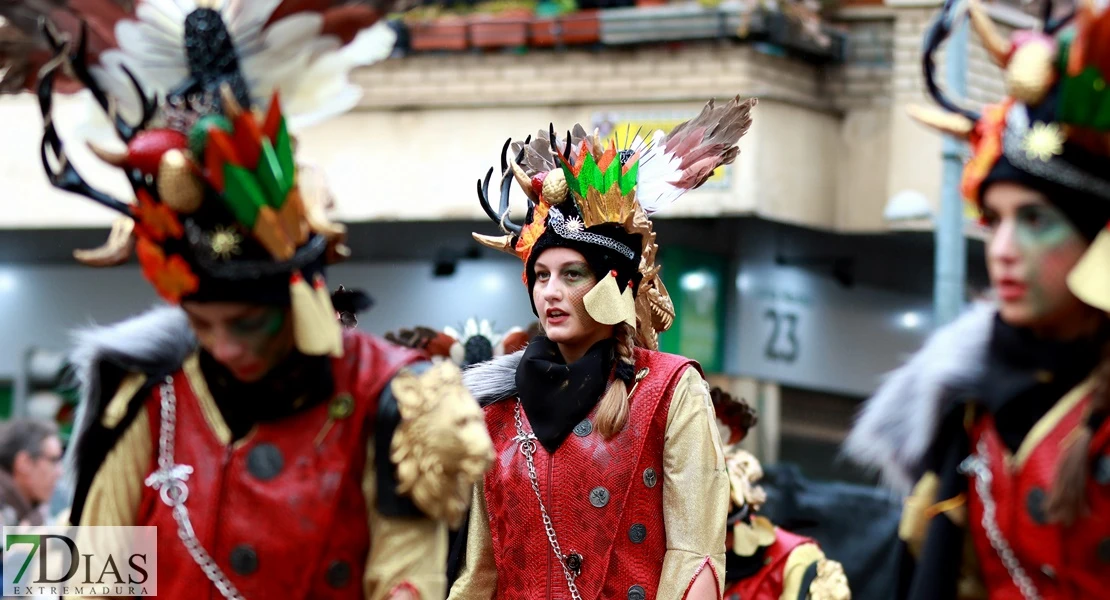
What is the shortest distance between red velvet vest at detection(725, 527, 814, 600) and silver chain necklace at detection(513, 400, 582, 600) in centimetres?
201

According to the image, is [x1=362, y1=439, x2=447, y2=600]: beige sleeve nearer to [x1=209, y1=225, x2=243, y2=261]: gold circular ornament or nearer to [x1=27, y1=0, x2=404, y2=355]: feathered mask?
[x1=27, y1=0, x2=404, y2=355]: feathered mask

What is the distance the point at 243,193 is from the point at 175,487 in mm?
880

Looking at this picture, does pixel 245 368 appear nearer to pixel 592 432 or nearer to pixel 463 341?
pixel 592 432

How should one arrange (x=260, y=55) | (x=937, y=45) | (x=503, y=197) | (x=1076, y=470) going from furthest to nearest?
(x=503, y=197) → (x=260, y=55) → (x=937, y=45) → (x=1076, y=470)

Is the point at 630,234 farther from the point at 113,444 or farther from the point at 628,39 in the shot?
the point at 628,39

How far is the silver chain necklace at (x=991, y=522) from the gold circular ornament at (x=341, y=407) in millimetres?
1590

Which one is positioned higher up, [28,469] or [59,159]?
[59,159]

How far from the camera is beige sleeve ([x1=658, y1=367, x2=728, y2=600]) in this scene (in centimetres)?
565

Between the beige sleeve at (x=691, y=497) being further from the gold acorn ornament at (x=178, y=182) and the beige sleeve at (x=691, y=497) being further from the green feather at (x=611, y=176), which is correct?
the gold acorn ornament at (x=178, y=182)

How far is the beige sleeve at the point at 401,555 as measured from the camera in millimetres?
4711

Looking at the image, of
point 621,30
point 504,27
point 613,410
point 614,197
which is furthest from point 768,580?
point 504,27

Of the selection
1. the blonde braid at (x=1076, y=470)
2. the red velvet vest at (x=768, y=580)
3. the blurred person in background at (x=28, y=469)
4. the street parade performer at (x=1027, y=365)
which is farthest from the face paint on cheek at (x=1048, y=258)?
the blurred person in background at (x=28, y=469)

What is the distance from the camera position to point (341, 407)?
4777 mm

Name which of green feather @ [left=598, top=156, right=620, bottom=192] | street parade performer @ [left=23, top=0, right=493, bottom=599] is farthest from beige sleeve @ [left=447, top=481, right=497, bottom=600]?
street parade performer @ [left=23, top=0, right=493, bottom=599]
